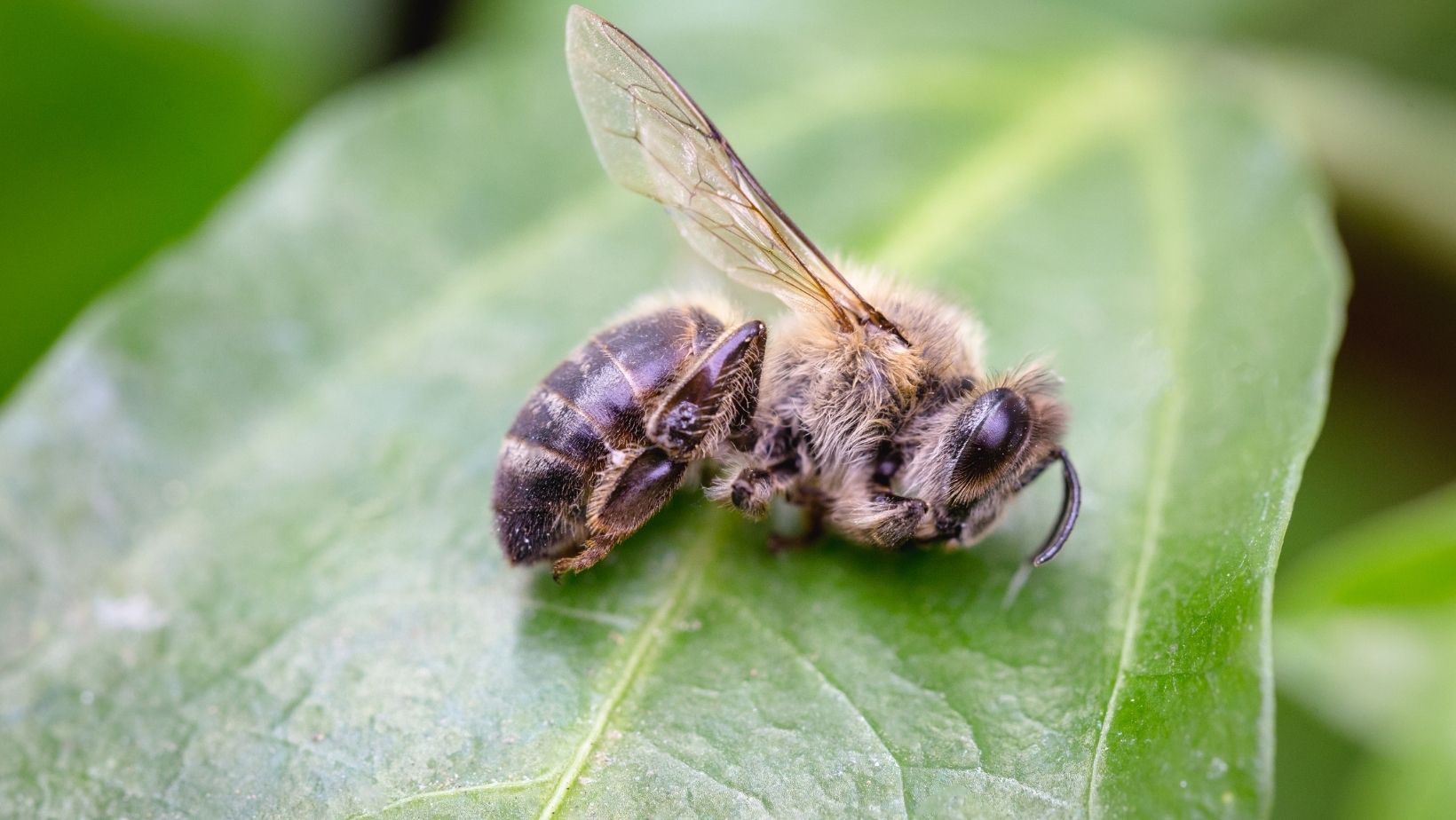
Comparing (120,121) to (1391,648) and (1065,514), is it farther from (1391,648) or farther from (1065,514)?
(1391,648)

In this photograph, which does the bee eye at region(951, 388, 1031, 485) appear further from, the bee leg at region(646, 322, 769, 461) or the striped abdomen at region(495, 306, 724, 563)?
the striped abdomen at region(495, 306, 724, 563)

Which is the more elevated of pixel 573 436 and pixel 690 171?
pixel 690 171

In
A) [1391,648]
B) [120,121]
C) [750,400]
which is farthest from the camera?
[120,121]

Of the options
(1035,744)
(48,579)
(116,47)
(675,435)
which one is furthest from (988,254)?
(116,47)

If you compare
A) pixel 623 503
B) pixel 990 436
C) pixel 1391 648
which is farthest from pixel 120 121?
pixel 1391 648

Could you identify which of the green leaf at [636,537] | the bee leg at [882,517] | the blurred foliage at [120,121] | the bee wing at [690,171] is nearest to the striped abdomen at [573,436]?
the green leaf at [636,537]

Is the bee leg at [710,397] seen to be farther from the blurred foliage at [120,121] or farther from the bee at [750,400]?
the blurred foliage at [120,121]

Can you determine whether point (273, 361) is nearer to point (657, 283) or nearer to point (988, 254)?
point (657, 283)
